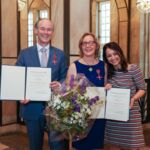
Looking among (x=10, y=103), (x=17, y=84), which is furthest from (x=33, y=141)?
(x=10, y=103)

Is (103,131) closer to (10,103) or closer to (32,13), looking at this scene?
(10,103)

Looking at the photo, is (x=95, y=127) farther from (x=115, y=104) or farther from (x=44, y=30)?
(x=44, y=30)

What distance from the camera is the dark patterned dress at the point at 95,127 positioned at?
2.50 m

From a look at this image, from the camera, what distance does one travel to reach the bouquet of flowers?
6.14 feet

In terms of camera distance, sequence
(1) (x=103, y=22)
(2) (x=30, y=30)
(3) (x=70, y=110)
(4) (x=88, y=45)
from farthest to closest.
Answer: (1) (x=103, y=22), (2) (x=30, y=30), (4) (x=88, y=45), (3) (x=70, y=110)

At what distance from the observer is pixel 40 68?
2346 millimetres

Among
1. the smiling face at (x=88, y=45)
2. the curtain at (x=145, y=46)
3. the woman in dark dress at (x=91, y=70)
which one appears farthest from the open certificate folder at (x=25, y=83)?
the curtain at (x=145, y=46)

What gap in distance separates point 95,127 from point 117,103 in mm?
310

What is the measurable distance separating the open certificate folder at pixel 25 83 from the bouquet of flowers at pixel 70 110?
1.31 feet

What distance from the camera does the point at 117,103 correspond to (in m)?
2.42

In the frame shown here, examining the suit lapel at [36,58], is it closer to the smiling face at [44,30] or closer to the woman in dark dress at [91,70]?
the smiling face at [44,30]

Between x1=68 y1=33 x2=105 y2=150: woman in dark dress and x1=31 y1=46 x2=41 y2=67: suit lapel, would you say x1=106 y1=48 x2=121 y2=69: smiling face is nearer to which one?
x1=68 y1=33 x2=105 y2=150: woman in dark dress

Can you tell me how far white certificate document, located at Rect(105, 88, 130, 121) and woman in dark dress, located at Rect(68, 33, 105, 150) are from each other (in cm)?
14

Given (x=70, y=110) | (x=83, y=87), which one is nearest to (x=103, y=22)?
(x=83, y=87)
